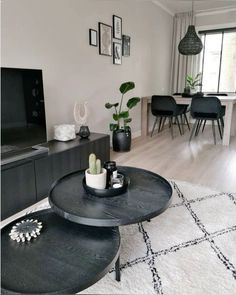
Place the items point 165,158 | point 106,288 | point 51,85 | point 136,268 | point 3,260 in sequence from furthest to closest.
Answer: point 165,158 < point 51,85 < point 136,268 < point 106,288 < point 3,260

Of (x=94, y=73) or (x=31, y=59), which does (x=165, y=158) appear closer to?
(x=94, y=73)

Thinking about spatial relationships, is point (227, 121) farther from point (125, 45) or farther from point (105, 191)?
point (105, 191)

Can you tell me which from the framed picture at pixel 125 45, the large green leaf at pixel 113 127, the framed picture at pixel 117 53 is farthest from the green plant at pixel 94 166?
the framed picture at pixel 125 45

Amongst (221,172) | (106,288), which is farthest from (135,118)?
(106,288)

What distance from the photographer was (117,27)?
4.11 m

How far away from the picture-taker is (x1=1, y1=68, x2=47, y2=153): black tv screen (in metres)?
2.18

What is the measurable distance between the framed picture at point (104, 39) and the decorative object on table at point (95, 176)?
8.73 feet

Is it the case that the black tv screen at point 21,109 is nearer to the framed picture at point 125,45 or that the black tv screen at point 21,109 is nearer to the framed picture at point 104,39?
the framed picture at point 104,39

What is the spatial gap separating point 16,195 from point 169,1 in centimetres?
521

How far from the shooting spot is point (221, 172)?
315 centimetres

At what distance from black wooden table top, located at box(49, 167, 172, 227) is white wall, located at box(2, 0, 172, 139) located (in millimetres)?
1560

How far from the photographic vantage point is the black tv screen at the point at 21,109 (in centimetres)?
218

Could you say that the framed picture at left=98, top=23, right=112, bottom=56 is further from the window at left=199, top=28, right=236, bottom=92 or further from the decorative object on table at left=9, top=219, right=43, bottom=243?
A: the window at left=199, top=28, right=236, bottom=92

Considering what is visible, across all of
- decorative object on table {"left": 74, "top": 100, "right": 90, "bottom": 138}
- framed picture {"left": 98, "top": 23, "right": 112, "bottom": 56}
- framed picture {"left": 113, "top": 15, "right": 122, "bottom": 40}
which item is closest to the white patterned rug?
decorative object on table {"left": 74, "top": 100, "right": 90, "bottom": 138}
